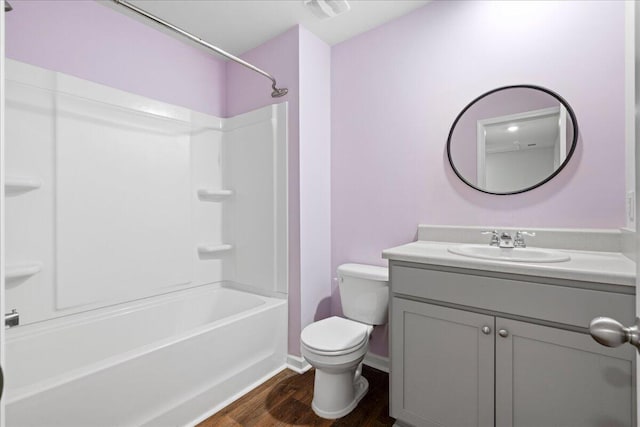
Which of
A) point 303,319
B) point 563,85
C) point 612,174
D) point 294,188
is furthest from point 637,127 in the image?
point 303,319

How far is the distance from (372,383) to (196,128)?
2.24 meters

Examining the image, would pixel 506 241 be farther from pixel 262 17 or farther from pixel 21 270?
pixel 21 270

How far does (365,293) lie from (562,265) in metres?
1.05

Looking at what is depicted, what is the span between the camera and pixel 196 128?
243cm

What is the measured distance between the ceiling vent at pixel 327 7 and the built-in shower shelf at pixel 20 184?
1.80 m

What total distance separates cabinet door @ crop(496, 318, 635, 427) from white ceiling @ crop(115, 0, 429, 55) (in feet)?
6.38

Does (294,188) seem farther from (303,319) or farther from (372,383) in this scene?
(372,383)

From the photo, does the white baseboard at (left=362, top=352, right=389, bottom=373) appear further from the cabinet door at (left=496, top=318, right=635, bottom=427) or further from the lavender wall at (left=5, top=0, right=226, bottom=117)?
the lavender wall at (left=5, top=0, right=226, bottom=117)

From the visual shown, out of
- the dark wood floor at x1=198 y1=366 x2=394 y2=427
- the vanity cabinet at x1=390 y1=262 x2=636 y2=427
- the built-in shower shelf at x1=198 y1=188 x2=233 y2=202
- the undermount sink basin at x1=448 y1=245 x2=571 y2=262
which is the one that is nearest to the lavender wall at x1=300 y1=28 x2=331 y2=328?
the dark wood floor at x1=198 y1=366 x2=394 y2=427

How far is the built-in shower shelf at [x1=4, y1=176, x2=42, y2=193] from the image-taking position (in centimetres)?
153

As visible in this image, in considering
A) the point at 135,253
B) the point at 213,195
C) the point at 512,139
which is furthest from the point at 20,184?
the point at 512,139

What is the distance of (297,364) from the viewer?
213 centimetres

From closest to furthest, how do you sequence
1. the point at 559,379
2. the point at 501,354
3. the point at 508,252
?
the point at 559,379, the point at 501,354, the point at 508,252

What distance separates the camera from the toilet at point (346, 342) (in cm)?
161
